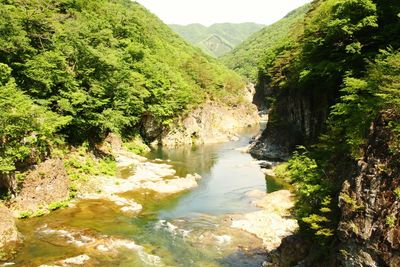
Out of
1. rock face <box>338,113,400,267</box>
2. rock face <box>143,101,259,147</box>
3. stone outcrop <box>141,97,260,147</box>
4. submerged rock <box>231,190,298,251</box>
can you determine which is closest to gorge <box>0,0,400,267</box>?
rock face <box>338,113,400,267</box>

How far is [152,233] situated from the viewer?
27.2 m

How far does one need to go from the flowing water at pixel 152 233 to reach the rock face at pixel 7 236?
2.11ft

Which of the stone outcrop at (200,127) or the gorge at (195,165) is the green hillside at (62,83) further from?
the stone outcrop at (200,127)

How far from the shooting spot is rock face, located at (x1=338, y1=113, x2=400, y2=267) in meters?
12.9

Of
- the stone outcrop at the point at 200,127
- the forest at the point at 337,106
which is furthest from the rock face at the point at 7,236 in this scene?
the stone outcrop at the point at 200,127

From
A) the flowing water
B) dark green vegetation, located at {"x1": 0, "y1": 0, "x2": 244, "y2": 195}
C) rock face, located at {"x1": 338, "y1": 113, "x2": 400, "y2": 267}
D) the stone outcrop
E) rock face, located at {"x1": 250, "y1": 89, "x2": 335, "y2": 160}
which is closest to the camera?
rock face, located at {"x1": 338, "y1": 113, "x2": 400, "y2": 267}

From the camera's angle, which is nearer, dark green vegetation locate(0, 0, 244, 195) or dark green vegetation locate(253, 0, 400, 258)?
dark green vegetation locate(253, 0, 400, 258)

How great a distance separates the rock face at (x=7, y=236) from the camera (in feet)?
73.7

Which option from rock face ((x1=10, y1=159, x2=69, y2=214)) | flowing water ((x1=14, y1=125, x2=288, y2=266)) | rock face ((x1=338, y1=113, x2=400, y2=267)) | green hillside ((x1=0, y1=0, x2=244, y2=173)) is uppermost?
green hillside ((x1=0, y1=0, x2=244, y2=173))

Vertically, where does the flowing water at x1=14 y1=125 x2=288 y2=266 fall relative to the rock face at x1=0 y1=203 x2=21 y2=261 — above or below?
below

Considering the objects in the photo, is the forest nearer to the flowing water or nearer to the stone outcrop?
the flowing water

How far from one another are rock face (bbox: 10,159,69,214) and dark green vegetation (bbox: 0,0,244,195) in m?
1.11

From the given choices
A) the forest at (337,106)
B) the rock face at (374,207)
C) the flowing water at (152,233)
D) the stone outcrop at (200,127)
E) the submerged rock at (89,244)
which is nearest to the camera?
the rock face at (374,207)

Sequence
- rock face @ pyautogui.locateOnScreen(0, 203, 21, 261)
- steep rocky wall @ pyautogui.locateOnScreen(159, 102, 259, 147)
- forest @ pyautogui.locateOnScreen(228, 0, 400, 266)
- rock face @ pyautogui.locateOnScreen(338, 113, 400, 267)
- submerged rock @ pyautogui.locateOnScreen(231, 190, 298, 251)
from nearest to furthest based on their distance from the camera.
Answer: rock face @ pyautogui.locateOnScreen(338, 113, 400, 267)
forest @ pyautogui.locateOnScreen(228, 0, 400, 266)
rock face @ pyautogui.locateOnScreen(0, 203, 21, 261)
submerged rock @ pyautogui.locateOnScreen(231, 190, 298, 251)
steep rocky wall @ pyautogui.locateOnScreen(159, 102, 259, 147)
